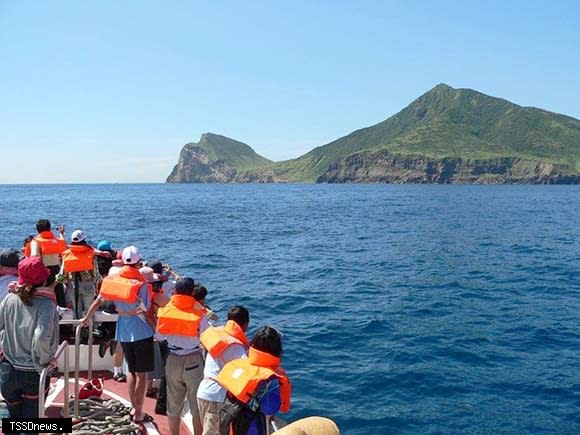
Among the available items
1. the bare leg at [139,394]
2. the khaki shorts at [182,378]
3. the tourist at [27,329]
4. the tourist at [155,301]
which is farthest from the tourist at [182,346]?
the tourist at [27,329]

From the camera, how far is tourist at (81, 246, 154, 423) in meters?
7.08

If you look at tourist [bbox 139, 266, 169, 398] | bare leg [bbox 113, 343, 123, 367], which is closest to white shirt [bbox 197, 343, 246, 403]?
tourist [bbox 139, 266, 169, 398]

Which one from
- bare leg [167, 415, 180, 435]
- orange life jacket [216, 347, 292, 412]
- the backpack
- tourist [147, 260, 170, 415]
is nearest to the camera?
orange life jacket [216, 347, 292, 412]

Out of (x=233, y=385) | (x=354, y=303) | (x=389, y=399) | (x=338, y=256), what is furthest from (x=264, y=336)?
(x=338, y=256)

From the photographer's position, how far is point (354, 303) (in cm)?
2262

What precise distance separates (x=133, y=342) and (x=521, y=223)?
62.4 metres

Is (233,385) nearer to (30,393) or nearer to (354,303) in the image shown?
(30,393)

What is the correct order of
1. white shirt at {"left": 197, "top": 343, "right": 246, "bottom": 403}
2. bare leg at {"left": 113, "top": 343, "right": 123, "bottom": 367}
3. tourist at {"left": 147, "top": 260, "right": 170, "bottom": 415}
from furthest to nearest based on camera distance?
bare leg at {"left": 113, "top": 343, "right": 123, "bottom": 367} → tourist at {"left": 147, "top": 260, "right": 170, "bottom": 415} → white shirt at {"left": 197, "top": 343, "right": 246, "bottom": 403}

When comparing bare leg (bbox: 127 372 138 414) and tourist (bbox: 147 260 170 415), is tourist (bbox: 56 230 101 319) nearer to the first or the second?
tourist (bbox: 147 260 170 415)

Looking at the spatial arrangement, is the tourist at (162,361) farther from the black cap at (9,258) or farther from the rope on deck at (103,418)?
the black cap at (9,258)

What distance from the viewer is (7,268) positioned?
22.0 feet

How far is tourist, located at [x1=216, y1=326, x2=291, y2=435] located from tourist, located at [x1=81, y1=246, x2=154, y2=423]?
8.54ft

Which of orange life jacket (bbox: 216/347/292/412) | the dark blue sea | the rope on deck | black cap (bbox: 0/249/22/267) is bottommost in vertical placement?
the dark blue sea

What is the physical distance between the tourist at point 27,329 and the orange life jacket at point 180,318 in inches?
51.7
